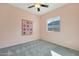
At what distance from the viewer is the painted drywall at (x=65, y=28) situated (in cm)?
183

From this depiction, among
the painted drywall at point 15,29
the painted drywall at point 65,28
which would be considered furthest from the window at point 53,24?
the painted drywall at point 15,29

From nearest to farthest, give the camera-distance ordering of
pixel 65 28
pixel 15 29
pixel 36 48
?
pixel 15 29
pixel 36 48
pixel 65 28

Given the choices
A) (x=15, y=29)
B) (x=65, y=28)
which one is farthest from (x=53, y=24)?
(x=15, y=29)

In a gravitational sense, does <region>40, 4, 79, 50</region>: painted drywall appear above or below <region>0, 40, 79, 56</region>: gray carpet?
above

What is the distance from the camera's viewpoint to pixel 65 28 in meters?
2.17

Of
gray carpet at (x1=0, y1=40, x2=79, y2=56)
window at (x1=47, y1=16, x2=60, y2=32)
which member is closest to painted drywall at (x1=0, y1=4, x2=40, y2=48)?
gray carpet at (x1=0, y1=40, x2=79, y2=56)

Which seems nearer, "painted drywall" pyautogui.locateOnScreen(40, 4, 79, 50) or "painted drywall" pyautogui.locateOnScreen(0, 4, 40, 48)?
"painted drywall" pyautogui.locateOnScreen(0, 4, 40, 48)

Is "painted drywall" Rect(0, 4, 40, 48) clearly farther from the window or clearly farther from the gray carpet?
the window

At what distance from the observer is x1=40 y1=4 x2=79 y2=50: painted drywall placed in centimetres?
183

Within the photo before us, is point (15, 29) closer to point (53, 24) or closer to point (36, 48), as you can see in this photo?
point (36, 48)

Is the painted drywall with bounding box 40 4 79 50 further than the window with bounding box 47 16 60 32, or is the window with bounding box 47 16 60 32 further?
the painted drywall with bounding box 40 4 79 50

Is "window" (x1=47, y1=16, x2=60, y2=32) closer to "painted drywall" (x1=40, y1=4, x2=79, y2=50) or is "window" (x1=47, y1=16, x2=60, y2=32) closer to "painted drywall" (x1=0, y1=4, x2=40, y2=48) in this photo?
"painted drywall" (x1=40, y1=4, x2=79, y2=50)

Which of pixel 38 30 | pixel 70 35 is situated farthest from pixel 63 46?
pixel 38 30

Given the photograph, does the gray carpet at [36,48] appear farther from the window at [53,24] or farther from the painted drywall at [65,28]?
the window at [53,24]
